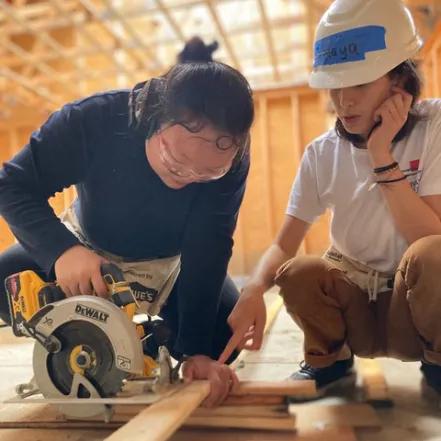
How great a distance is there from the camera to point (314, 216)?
1558 mm

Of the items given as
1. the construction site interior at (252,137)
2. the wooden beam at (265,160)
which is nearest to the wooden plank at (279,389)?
the construction site interior at (252,137)

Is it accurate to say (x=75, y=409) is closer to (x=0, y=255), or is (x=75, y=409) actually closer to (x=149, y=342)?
(x=149, y=342)

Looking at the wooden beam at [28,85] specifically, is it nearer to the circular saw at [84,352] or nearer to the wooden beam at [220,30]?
the wooden beam at [220,30]

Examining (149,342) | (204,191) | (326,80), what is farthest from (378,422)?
(326,80)

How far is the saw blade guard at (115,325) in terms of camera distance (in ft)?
3.48

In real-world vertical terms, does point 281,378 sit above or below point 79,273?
below

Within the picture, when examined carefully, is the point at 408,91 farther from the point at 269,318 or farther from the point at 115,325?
the point at 269,318

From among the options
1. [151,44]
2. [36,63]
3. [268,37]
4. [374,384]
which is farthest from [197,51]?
[36,63]

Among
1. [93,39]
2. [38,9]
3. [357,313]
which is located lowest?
[357,313]

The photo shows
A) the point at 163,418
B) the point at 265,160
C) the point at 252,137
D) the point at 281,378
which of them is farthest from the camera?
the point at 265,160

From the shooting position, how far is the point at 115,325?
106 centimetres

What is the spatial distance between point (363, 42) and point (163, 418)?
962mm

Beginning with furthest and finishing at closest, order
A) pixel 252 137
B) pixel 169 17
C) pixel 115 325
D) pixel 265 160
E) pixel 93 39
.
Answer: pixel 265 160
pixel 252 137
pixel 93 39
pixel 169 17
pixel 115 325

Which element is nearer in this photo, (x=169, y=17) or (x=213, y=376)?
(x=213, y=376)
